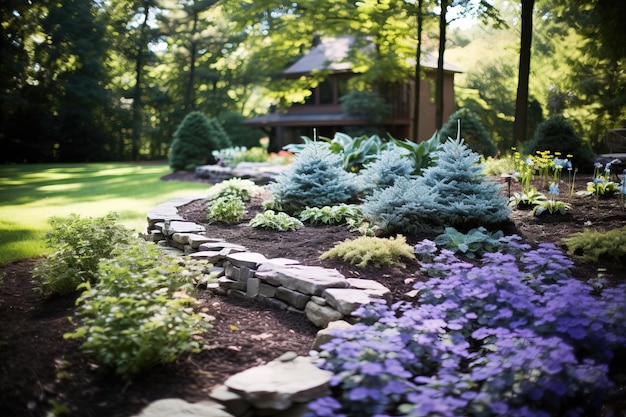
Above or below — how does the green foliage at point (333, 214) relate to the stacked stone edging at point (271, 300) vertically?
above

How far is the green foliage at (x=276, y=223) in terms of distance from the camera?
5762 millimetres

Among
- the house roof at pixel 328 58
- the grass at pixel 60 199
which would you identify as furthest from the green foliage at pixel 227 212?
the house roof at pixel 328 58

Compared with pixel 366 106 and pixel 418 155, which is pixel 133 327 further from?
pixel 366 106

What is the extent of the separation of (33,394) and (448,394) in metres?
2.15

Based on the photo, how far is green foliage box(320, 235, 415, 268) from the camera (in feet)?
14.3

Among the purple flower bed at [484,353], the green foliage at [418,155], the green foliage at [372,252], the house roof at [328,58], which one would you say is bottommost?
the purple flower bed at [484,353]

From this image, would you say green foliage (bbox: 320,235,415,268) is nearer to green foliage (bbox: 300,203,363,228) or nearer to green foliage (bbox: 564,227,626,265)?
green foliage (bbox: 300,203,363,228)

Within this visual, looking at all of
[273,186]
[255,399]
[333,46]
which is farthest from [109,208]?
Answer: [333,46]

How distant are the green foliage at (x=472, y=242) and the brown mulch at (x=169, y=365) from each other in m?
0.34

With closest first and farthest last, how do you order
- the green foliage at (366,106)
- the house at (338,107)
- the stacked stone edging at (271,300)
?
the stacked stone edging at (271,300)
the green foliage at (366,106)
the house at (338,107)

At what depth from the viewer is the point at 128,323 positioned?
9.12ft

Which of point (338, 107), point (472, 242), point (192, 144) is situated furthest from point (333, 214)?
point (338, 107)

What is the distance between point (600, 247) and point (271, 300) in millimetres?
2871

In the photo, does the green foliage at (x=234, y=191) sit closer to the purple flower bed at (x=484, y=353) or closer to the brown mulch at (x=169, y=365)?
the brown mulch at (x=169, y=365)
